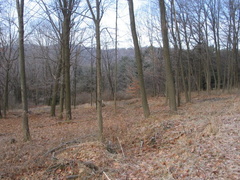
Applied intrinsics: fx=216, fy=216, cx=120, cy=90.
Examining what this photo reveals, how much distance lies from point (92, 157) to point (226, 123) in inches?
196

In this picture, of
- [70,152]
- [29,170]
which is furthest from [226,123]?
[29,170]

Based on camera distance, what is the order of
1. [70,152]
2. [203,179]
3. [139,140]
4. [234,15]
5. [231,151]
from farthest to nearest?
[234,15], [139,140], [70,152], [231,151], [203,179]

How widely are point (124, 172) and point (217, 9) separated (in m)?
26.6

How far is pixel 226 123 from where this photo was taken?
7750 millimetres

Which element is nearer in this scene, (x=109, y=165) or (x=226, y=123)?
(x=109, y=165)

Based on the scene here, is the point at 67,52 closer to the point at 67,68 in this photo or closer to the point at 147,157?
the point at 67,68

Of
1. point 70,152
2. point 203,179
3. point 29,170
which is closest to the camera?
point 203,179

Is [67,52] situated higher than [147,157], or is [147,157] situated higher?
[67,52]

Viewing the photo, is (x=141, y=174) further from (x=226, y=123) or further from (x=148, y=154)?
(x=226, y=123)

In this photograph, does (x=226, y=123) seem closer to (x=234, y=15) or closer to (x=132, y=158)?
(x=132, y=158)

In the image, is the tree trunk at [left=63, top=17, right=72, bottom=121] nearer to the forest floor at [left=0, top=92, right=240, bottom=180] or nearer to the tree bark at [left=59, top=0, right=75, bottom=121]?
the tree bark at [left=59, top=0, right=75, bottom=121]

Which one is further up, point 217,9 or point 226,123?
point 217,9

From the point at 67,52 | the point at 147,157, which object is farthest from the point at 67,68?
the point at 147,157

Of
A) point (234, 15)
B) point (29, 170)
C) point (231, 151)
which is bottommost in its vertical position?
point (29, 170)
